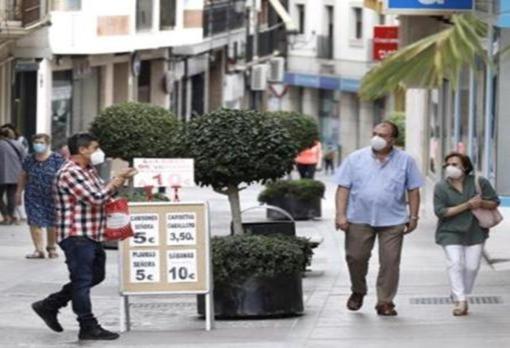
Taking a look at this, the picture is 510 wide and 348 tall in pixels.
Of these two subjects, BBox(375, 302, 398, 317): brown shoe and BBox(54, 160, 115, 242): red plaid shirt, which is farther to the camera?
BBox(375, 302, 398, 317): brown shoe

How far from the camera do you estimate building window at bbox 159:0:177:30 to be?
149 ft

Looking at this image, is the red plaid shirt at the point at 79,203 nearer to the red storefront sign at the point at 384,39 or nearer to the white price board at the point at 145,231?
the white price board at the point at 145,231

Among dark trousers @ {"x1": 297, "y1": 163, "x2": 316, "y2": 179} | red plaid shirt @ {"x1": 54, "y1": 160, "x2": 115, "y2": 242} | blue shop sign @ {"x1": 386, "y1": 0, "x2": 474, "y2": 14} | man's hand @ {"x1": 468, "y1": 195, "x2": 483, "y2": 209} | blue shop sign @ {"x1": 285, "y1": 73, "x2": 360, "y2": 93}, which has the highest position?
blue shop sign @ {"x1": 386, "y1": 0, "x2": 474, "y2": 14}

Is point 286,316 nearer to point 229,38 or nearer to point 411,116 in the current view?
point 411,116

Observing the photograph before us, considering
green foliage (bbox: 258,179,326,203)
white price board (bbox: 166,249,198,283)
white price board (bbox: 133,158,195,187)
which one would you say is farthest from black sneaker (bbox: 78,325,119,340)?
green foliage (bbox: 258,179,326,203)

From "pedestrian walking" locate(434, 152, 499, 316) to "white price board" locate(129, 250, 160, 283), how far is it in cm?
250

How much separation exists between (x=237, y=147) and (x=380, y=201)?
1865 mm

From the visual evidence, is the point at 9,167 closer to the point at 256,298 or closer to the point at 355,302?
the point at 355,302

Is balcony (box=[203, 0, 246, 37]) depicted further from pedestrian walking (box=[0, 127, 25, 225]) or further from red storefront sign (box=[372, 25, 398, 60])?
pedestrian walking (box=[0, 127, 25, 225])

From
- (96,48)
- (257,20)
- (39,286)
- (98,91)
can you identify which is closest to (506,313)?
(39,286)

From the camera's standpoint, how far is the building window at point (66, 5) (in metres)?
38.9

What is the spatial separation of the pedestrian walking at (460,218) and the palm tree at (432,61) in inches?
109

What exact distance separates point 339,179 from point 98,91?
99.8ft

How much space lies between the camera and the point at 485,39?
Answer: 11.9 meters
